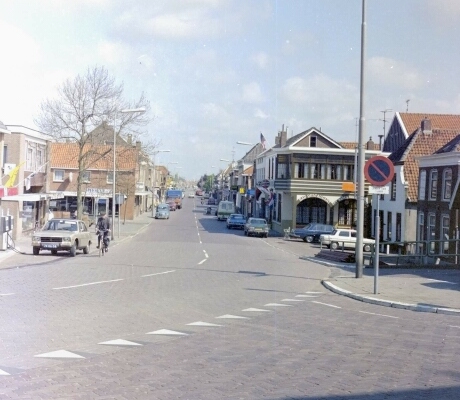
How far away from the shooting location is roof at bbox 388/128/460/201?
46.2 m

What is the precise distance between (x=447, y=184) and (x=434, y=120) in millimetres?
25087

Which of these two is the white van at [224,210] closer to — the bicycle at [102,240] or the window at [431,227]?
the window at [431,227]

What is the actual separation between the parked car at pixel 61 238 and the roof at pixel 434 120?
121 ft

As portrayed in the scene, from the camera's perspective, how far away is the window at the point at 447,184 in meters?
35.3

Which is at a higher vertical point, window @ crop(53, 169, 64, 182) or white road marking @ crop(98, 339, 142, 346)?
window @ crop(53, 169, 64, 182)

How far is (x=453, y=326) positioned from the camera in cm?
1273

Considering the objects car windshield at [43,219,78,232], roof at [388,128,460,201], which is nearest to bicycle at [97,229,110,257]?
car windshield at [43,219,78,232]

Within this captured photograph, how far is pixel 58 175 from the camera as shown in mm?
70438

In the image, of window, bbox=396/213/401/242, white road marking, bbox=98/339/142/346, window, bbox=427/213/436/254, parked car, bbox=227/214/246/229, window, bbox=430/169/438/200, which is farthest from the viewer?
parked car, bbox=227/214/246/229

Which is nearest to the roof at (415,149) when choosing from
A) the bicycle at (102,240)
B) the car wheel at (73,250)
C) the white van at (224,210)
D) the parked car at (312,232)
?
the parked car at (312,232)

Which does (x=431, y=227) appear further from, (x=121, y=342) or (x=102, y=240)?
(x=121, y=342)

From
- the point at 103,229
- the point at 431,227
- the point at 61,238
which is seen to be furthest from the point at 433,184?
the point at 61,238

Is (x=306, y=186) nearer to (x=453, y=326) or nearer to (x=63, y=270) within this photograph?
(x=63, y=270)

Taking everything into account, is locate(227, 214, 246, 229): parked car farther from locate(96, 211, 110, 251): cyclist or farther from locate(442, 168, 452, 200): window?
locate(96, 211, 110, 251): cyclist
